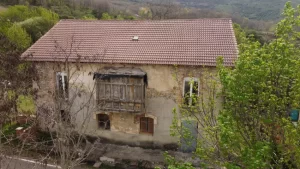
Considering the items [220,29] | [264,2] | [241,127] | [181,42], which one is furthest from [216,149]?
[264,2]

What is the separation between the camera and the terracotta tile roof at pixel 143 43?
1520cm

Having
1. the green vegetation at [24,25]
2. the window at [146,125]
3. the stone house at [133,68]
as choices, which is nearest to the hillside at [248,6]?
the green vegetation at [24,25]

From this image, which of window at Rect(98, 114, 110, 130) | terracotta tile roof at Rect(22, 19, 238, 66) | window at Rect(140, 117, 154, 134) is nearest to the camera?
terracotta tile roof at Rect(22, 19, 238, 66)

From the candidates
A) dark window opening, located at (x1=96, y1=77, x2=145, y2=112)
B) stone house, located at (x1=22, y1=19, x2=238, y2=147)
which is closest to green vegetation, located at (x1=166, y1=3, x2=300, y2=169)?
stone house, located at (x1=22, y1=19, x2=238, y2=147)

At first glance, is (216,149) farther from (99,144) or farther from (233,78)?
(99,144)

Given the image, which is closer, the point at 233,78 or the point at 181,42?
the point at 233,78

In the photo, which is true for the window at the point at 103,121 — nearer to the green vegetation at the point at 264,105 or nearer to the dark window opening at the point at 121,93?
the dark window opening at the point at 121,93

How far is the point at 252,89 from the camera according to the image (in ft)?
24.2

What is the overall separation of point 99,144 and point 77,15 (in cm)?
4678

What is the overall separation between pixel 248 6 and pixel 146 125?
7359cm

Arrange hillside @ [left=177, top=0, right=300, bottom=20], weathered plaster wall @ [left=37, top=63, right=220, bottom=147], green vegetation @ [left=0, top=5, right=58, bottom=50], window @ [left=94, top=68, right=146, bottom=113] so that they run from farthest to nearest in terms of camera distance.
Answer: hillside @ [left=177, top=0, right=300, bottom=20] < green vegetation @ [left=0, top=5, right=58, bottom=50] < weathered plaster wall @ [left=37, top=63, right=220, bottom=147] < window @ [left=94, top=68, right=146, bottom=113]

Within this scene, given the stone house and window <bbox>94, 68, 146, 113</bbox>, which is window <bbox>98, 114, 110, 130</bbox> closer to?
the stone house

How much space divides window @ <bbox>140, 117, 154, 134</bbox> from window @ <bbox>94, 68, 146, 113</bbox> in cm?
137

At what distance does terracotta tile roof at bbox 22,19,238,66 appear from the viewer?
15195 millimetres
